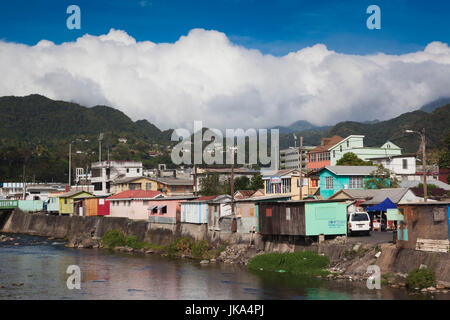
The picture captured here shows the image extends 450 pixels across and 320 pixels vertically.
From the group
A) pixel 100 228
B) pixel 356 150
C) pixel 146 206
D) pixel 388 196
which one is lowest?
pixel 100 228

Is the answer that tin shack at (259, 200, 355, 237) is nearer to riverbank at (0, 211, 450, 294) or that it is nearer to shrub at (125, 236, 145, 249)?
riverbank at (0, 211, 450, 294)

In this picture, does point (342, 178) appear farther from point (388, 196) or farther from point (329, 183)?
point (388, 196)

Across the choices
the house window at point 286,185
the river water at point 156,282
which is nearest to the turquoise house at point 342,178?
the house window at point 286,185

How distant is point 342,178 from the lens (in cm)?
5488

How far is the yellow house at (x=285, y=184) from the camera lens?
57344mm

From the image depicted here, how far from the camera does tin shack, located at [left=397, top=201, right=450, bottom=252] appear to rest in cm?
2767

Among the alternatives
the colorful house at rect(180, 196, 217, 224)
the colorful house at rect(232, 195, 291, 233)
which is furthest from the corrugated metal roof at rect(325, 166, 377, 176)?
the colorful house at rect(180, 196, 217, 224)

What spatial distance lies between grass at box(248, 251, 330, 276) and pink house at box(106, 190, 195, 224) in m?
17.2

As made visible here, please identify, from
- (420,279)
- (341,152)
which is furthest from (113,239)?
(341,152)

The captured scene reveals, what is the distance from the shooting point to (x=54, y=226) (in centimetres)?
7588

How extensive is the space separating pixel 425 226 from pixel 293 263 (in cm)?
966

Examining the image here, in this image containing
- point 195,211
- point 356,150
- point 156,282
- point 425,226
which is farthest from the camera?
point 356,150

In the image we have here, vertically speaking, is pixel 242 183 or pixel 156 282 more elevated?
pixel 242 183

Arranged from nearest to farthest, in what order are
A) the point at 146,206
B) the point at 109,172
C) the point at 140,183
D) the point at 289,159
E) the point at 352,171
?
the point at 352,171
the point at 146,206
the point at 140,183
the point at 109,172
the point at 289,159
